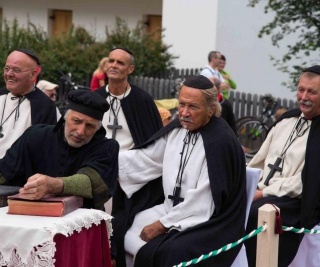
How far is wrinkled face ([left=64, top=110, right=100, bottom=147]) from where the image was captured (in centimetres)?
568

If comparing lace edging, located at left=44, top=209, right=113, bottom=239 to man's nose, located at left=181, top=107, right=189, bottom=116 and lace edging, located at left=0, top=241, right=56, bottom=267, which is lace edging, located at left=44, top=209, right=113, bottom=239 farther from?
man's nose, located at left=181, top=107, right=189, bottom=116

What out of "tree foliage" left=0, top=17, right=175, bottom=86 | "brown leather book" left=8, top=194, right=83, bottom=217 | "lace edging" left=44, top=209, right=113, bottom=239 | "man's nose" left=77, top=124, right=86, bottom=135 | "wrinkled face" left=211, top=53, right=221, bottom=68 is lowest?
"tree foliage" left=0, top=17, right=175, bottom=86

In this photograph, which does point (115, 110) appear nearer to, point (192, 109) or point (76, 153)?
point (192, 109)

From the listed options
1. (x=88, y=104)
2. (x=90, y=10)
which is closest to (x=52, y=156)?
(x=88, y=104)

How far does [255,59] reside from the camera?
2111 cm

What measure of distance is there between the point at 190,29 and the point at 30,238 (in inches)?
652

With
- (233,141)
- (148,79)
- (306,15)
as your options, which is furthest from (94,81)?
(233,141)

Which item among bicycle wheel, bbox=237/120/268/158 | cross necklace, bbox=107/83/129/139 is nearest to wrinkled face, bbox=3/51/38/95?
cross necklace, bbox=107/83/129/139

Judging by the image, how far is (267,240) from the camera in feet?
18.3

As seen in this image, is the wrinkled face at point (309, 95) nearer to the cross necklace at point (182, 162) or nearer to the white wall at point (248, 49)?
the cross necklace at point (182, 162)

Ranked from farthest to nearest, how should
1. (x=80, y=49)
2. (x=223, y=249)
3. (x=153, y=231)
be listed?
(x=80, y=49) → (x=153, y=231) → (x=223, y=249)

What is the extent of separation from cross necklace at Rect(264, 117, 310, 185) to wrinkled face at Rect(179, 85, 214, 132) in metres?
1.14

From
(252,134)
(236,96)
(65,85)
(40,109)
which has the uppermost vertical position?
(40,109)

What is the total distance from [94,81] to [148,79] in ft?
16.9
